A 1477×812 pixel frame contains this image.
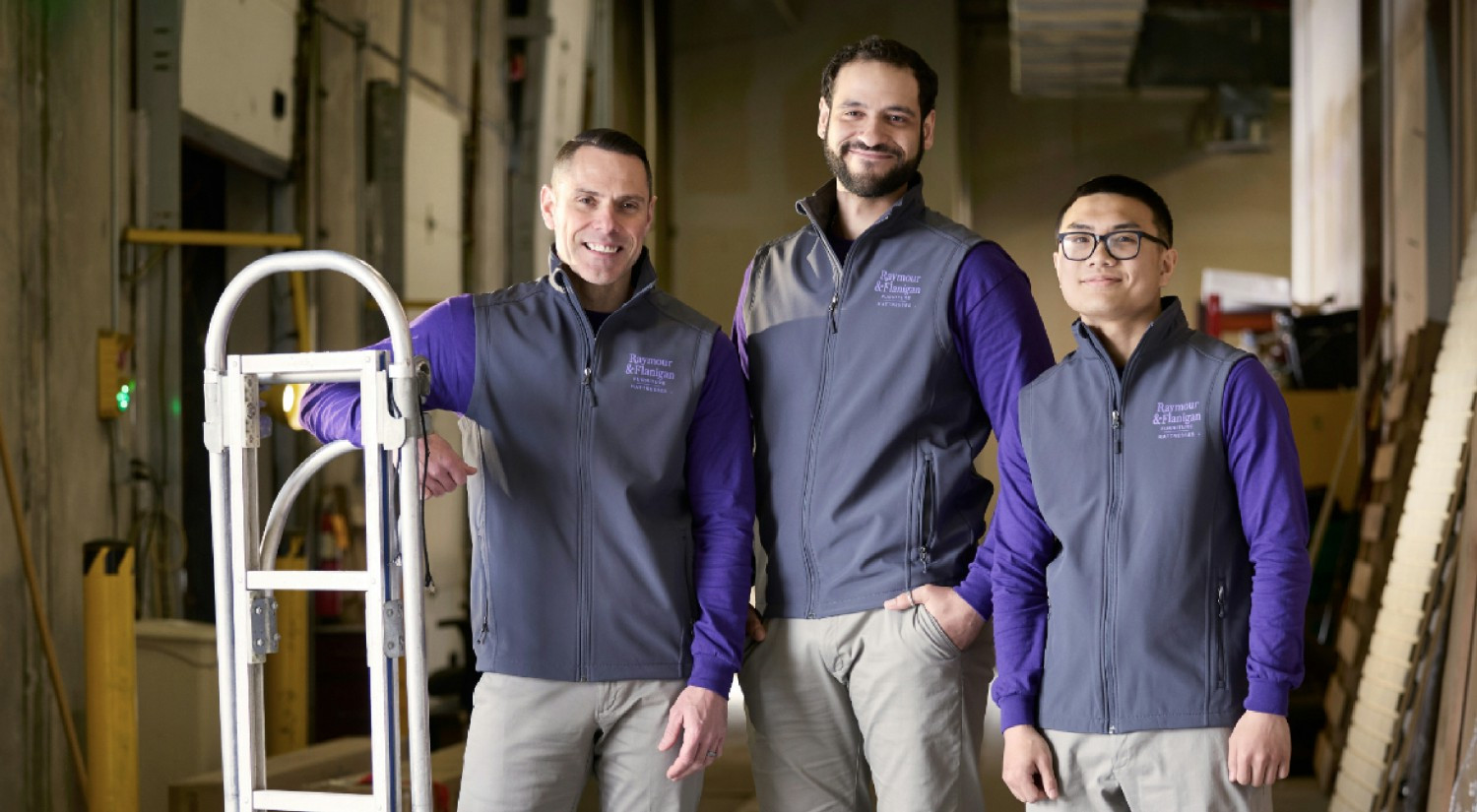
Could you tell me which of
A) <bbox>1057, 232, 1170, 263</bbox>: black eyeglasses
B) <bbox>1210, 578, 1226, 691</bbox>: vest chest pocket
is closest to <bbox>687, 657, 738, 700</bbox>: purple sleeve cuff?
<bbox>1210, 578, 1226, 691</bbox>: vest chest pocket

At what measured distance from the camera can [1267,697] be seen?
1.84m

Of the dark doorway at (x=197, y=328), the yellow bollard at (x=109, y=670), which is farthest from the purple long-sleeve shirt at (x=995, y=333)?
the dark doorway at (x=197, y=328)

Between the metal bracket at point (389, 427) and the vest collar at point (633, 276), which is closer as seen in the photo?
the metal bracket at point (389, 427)

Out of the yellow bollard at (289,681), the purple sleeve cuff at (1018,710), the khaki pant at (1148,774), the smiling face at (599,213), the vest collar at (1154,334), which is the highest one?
the smiling face at (599,213)

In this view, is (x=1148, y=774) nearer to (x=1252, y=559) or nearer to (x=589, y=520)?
(x=1252, y=559)

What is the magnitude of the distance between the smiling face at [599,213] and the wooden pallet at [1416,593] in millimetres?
2991

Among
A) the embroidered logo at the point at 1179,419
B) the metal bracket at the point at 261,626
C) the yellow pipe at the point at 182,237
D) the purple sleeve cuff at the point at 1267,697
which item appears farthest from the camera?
the yellow pipe at the point at 182,237

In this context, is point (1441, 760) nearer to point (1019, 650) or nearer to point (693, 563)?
point (1019, 650)

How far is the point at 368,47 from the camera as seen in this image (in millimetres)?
6375

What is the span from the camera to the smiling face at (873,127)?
7.48 feet

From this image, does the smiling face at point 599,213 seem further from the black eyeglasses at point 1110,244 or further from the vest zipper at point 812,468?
the black eyeglasses at point 1110,244

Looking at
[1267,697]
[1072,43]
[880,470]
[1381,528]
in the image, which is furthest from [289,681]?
[1072,43]

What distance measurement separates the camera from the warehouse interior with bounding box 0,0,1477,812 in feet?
12.7

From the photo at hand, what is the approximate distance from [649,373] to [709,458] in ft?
0.54
